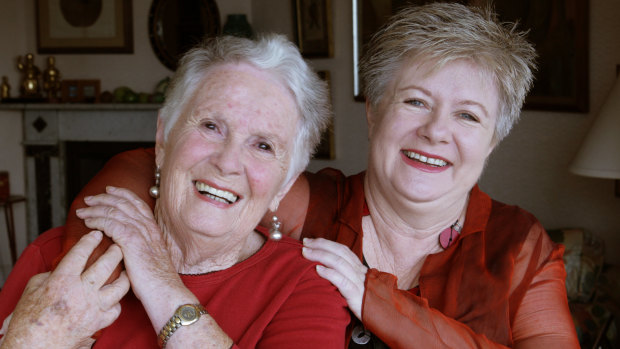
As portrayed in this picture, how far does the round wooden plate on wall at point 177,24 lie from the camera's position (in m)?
5.43

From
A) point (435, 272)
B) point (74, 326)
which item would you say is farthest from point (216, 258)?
point (435, 272)

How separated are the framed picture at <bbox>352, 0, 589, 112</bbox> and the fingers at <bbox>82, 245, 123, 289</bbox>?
2.22m

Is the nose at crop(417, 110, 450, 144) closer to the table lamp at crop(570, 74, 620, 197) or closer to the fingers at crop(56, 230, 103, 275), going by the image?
the fingers at crop(56, 230, 103, 275)

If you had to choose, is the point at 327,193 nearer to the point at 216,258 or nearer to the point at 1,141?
the point at 216,258

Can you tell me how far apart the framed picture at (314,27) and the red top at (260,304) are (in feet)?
11.1

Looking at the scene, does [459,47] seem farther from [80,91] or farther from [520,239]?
[80,91]

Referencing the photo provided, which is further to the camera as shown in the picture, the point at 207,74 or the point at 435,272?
the point at 435,272

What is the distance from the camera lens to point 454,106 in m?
1.61

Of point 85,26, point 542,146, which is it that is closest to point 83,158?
point 85,26

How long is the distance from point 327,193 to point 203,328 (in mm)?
695

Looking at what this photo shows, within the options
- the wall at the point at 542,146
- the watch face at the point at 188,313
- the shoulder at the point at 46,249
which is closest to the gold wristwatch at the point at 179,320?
the watch face at the point at 188,313

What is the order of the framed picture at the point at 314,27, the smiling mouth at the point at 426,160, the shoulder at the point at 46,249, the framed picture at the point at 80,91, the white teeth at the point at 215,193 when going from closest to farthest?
the white teeth at the point at 215,193 < the shoulder at the point at 46,249 < the smiling mouth at the point at 426,160 < the framed picture at the point at 314,27 < the framed picture at the point at 80,91

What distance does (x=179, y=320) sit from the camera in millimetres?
1238

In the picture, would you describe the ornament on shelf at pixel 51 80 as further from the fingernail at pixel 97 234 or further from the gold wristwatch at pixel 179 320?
the gold wristwatch at pixel 179 320
